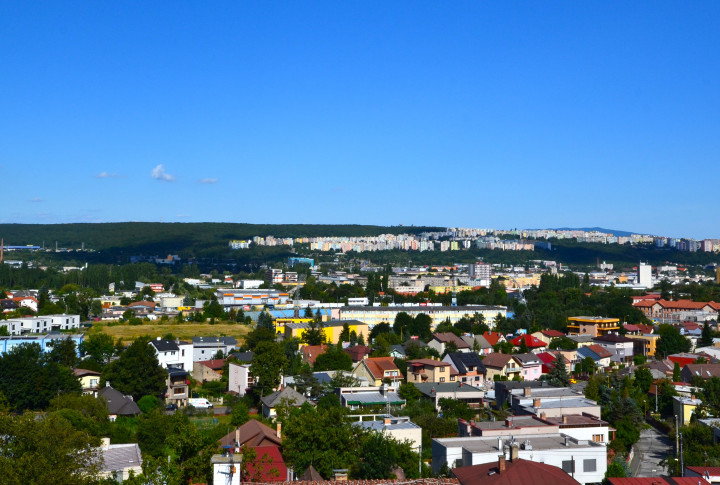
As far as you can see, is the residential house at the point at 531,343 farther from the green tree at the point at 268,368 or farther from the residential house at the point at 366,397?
the green tree at the point at 268,368

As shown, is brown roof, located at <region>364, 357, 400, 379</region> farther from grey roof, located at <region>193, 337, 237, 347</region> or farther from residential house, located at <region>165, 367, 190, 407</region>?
grey roof, located at <region>193, 337, 237, 347</region>

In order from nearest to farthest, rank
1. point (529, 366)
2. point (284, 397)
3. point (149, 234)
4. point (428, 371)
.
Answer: point (284, 397), point (428, 371), point (529, 366), point (149, 234)

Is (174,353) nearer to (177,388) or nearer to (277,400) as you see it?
(177,388)

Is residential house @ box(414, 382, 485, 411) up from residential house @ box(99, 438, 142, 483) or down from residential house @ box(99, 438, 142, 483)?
down

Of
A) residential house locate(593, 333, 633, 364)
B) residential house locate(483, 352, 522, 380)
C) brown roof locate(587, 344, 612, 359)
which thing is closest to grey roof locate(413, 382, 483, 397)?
residential house locate(483, 352, 522, 380)

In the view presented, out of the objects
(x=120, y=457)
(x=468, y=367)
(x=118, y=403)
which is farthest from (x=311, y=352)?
(x=120, y=457)

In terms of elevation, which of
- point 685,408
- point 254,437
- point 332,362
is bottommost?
point 332,362
